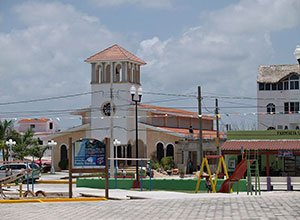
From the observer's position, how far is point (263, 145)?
58.4 m

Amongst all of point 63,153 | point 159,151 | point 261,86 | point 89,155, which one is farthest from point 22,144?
point 89,155

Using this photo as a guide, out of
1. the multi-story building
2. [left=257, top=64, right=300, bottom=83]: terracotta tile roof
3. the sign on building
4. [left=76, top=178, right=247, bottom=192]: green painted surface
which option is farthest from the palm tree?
the sign on building

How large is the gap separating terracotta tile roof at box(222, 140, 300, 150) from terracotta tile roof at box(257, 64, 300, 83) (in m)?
14.1

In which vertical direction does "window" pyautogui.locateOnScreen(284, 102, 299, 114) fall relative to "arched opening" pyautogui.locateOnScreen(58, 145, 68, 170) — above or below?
above

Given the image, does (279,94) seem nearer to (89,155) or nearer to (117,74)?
(117,74)

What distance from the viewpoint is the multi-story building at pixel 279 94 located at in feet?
236

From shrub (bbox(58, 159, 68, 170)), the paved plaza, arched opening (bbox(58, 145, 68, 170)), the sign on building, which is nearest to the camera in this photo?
the paved plaza

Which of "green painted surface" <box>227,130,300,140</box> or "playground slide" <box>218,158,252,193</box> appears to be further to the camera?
"green painted surface" <box>227,130,300,140</box>

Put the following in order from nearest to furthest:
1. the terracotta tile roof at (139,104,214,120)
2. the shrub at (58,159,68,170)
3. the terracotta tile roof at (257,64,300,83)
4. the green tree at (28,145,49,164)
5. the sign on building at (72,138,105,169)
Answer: the sign on building at (72,138,105,169), the terracotta tile roof at (257,64,300,83), the shrub at (58,159,68,170), the terracotta tile roof at (139,104,214,120), the green tree at (28,145,49,164)

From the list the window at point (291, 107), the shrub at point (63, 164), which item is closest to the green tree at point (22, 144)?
the shrub at point (63, 164)

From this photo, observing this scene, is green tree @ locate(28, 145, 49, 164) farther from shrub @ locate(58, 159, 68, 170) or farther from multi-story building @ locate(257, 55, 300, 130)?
multi-story building @ locate(257, 55, 300, 130)

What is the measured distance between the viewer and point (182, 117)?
273 ft

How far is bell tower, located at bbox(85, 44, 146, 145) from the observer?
74.9 metres

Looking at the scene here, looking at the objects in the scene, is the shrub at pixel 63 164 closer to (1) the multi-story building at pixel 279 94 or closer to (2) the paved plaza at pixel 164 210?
(1) the multi-story building at pixel 279 94
